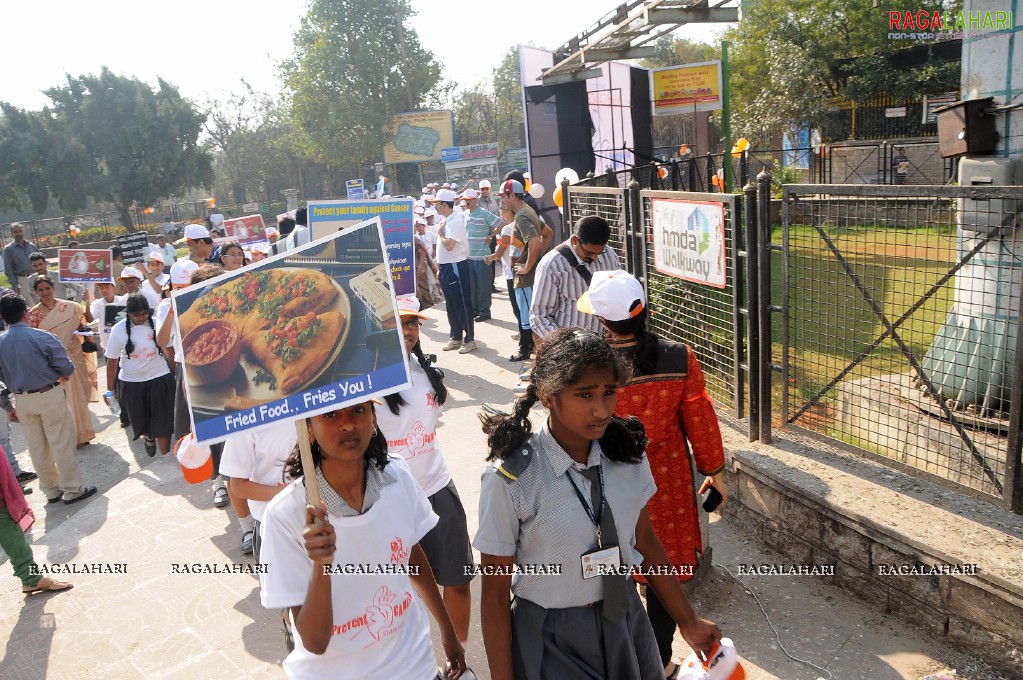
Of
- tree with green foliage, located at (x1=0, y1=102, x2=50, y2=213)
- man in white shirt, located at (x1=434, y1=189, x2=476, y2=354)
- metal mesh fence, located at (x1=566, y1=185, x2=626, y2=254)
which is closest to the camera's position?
metal mesh fence, located at (x1=566, y1=185, x2=626, y2=254)

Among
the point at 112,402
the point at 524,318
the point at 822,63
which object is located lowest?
the point at 112,402

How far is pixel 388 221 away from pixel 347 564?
14.2 feet

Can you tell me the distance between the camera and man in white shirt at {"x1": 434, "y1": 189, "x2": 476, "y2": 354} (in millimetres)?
9938

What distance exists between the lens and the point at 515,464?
2.27 m

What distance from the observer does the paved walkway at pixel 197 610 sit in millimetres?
3633

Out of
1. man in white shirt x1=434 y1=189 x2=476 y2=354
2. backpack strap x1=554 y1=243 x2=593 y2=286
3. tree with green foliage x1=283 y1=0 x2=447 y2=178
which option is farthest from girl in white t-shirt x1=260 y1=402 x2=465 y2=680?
tree with green foliage x1=283 y1=0 x2=447 y2=178

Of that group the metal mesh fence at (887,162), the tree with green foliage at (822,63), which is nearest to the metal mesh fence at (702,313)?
the metal mesh fence at (887,162)

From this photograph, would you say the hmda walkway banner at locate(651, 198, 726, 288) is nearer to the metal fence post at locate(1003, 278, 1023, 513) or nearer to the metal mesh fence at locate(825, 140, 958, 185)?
the metal fence post at locate(1003, 278, 1023, 513)

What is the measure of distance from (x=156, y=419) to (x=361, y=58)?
45552mm

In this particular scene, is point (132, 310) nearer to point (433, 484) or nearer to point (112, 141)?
point (433, 484)

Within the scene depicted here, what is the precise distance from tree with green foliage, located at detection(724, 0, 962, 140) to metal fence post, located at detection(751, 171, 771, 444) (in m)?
25.0

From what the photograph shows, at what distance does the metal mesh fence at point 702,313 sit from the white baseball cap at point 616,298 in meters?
1.75

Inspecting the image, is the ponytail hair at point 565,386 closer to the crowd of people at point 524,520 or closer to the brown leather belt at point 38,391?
the crowd of people at point 524,520

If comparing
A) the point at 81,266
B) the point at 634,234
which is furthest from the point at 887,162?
the point at 81,266
